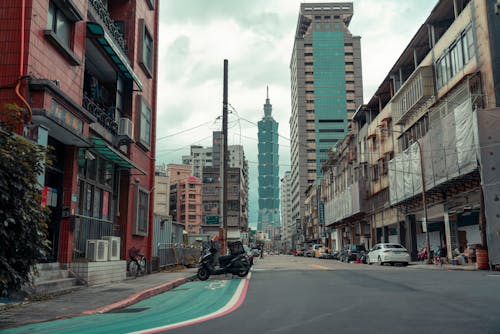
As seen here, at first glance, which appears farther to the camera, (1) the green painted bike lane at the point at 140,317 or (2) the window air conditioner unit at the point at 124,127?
(2) the window air conditioner unit at the point at 124,127

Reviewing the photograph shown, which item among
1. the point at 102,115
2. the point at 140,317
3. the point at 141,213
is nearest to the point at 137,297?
the point at 140,317

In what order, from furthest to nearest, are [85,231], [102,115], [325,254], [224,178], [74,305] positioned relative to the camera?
[325,254] → [224,178] → [102,115] → [85,231] → [74,305]

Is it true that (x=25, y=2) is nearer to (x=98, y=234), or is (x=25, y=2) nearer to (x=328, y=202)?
(x=98, y=234)

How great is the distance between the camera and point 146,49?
2298 cm

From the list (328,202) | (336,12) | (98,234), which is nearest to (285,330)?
(98,234)

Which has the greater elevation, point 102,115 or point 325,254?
point 102,115

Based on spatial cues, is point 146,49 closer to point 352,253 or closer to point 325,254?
point 352,253

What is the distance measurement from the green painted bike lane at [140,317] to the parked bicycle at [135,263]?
772cm

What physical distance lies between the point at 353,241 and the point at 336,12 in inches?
3590

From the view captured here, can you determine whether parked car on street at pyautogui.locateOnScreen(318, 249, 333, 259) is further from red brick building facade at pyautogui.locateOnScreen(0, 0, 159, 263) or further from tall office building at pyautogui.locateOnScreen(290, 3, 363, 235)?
tall office building at pyautogui.locateOnScreen(290, 3, 363, 235)

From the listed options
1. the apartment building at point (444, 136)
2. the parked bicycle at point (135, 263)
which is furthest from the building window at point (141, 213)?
the apartment building at point (444, 136)

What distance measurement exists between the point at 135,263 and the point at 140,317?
10.8 metres

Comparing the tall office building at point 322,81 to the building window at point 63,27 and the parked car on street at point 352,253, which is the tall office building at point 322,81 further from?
the building window at point 63,27

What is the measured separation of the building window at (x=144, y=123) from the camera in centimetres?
2120
